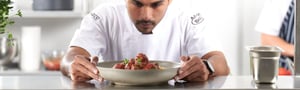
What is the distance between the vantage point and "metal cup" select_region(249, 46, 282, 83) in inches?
60.2

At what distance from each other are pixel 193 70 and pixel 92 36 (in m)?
0.85

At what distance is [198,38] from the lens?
7.97 feet

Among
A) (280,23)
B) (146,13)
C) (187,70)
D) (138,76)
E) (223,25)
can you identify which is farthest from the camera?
(223,25)

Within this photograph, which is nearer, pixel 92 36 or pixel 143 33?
pixel 92 36

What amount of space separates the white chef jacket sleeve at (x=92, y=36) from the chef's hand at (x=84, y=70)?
614 mm

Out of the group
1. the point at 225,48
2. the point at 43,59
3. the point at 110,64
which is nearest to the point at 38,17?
the point at 43,59

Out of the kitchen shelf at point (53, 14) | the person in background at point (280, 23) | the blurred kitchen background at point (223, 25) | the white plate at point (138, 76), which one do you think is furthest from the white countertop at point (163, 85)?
the blurred kitchen background at point (223, 25)

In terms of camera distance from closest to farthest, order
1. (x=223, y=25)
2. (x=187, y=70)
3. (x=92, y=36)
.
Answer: (x=187, y=70), (x=92, y=36), (x=223, y=25)

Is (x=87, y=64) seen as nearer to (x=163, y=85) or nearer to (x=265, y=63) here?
(x=163, y=85)

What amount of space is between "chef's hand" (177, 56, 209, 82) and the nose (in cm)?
89

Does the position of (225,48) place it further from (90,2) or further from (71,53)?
(71,53)

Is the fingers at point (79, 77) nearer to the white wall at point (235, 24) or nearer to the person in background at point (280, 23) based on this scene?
the person in background at point (280, 23)

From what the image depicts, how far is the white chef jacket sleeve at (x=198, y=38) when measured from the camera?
2373mm

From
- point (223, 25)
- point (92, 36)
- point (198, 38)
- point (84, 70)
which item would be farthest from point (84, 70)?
point (223, 25)
